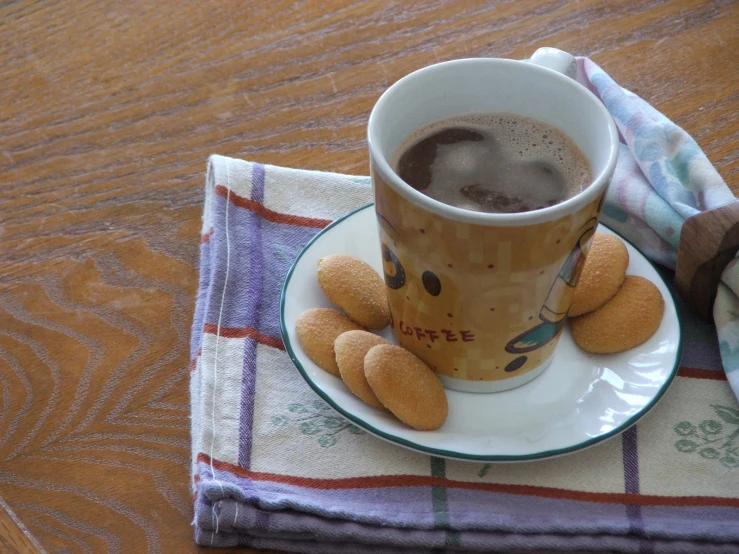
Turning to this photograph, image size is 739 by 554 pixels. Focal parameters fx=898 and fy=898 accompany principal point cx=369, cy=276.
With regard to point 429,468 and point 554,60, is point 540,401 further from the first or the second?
point 554,60

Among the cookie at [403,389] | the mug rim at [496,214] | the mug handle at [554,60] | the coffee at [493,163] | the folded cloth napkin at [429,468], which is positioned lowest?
the folded cloth napkin at [429,468]

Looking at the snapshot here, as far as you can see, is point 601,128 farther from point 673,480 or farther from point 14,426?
point 14,426

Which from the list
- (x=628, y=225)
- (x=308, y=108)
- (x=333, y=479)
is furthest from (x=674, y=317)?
(x=308, y=108)

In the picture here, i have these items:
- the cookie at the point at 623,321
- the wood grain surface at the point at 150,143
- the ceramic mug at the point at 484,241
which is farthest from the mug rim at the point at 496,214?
the wood grain surface at the point at 150,143

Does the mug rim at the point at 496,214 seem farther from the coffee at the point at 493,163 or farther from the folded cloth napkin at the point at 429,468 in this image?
the folded cloth napkin at the point at 429,468

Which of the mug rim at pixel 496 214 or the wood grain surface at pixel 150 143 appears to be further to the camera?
the wood grain surface at pixel 150 143

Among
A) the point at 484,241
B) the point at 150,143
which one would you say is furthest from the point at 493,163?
the point at 150,143

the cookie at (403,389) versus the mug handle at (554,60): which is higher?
the mug handle at (554,60)

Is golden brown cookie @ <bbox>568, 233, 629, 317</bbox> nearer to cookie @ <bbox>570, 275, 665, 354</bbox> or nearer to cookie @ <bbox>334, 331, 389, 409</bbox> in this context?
cookie @ <bbox>570, 275, 665, 354</bbox>
